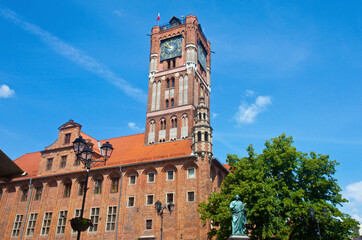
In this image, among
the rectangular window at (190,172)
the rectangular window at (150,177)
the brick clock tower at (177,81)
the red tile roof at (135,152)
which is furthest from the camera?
the brick clock tower at (177,81)

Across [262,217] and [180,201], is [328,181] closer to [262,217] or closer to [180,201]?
[262,217]

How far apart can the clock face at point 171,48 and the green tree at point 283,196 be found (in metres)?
24.9

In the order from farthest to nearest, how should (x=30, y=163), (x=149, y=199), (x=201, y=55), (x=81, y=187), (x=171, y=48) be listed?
1. (x=201, y=55)
2. (x=171, y=48)
3. (x=30, y=163)
4. (x=81, y=187)
5. (x=149, y=199)

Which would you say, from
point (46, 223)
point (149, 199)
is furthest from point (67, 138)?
point (149, 199)

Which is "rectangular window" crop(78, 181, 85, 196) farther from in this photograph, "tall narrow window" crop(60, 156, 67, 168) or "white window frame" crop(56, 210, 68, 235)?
"tall narrow window" crop(60, 156, 67, 168)

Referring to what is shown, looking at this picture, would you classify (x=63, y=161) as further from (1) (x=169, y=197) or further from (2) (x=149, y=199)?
(1) (x=169, y=197)

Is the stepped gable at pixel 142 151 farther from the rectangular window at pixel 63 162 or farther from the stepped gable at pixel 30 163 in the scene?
the stepped gable at pixel 30 163

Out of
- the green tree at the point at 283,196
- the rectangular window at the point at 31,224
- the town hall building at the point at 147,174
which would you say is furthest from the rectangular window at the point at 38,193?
the green tree at the point at 283,196

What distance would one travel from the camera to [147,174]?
35.3 metres

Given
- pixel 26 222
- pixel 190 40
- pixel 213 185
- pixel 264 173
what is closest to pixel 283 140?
pixel 264 173

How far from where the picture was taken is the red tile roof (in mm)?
36000

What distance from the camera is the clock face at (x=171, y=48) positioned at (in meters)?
47.8

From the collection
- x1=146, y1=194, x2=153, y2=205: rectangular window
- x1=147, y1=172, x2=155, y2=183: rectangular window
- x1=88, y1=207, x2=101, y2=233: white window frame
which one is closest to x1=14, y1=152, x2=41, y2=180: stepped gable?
x1=88, y1=207, x2=101, y2=233: white window frame

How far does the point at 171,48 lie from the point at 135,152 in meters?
18.5
